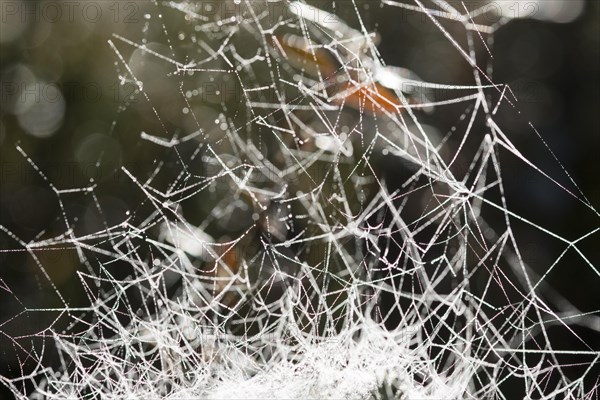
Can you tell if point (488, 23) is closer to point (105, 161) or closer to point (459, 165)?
point (459, 165)

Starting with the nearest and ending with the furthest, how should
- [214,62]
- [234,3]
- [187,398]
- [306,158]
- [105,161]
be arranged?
1. [187,398]
2. [306,158]
3. [234,3]
4. [214,62]
5. [105,161]

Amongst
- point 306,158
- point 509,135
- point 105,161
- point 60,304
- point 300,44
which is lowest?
point 60,304

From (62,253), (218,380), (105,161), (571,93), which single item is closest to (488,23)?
(571,93)

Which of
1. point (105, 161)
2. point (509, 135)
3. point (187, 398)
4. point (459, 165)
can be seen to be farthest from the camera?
point (509, 135)

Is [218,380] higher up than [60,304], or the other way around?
[218,380]

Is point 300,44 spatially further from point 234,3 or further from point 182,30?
point 182,30

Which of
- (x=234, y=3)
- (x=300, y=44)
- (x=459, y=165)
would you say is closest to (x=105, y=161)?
(x=234, y=3)

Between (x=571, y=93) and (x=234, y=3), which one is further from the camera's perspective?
(x=571, y=93)
